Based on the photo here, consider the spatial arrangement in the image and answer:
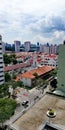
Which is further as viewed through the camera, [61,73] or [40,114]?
[61,73]

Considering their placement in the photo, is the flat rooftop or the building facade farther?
the building facade

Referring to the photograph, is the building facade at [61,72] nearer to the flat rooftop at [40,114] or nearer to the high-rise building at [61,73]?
the high-rise building at [61,73]

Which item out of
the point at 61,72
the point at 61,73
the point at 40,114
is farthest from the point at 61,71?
the point at 40,114

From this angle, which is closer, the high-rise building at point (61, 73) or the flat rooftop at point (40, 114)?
the flat rooftop at point (40, 114)

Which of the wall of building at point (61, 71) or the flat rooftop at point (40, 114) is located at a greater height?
the wall of building at point (61, 71)

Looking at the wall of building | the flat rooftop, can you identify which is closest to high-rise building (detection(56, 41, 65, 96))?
the wall of building

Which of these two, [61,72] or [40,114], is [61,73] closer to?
[61,72]

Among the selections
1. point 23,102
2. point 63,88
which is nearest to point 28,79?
point 23,102

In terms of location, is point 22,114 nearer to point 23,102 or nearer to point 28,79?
point 23,102

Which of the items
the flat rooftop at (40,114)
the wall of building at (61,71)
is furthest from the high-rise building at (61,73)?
the flat rooftop at (40,114)

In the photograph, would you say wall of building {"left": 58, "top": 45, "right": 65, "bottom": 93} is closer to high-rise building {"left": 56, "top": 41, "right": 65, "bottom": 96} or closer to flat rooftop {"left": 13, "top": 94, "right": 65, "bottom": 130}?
high-rise building {"left": 56, "top": 41, "right": 65, "bottom": 96}
